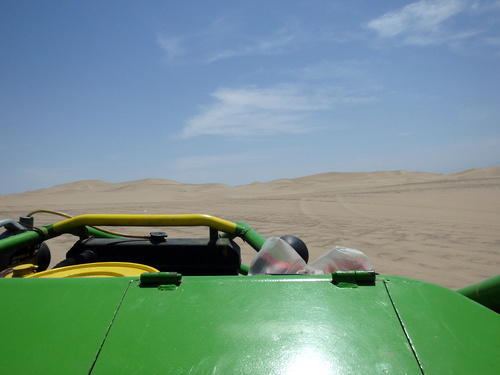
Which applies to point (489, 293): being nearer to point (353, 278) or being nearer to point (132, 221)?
point (353, 278)

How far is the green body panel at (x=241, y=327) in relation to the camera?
114 cm

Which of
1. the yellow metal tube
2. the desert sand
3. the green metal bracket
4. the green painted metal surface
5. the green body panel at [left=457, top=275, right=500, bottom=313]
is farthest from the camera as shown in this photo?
the desert sand

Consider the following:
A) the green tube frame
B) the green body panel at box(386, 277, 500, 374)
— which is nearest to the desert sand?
the green tube frame

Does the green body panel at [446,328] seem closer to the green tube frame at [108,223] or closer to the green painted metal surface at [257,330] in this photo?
the green painted metal surface at [257,330]

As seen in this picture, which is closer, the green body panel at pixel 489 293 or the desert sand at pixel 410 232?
the green body panel at pixel 489 293

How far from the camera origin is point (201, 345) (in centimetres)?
119

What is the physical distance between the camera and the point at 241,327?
4.11ft

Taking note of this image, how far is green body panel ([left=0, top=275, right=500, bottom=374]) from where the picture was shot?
114cm

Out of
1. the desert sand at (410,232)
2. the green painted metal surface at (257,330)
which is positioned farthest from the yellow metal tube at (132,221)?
the desert sand at (410,232)

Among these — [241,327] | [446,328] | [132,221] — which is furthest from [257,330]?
[132,221]

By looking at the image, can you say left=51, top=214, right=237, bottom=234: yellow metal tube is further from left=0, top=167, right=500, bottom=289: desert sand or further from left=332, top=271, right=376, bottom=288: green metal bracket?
left=0, top=167, right=500, bottom=289: desert sand

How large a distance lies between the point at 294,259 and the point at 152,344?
91 centimetres

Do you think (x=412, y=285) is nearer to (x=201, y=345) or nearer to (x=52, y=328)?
(x=201, y=345)

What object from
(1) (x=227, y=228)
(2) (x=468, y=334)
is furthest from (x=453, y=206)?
(2) (x=468, y=334)
